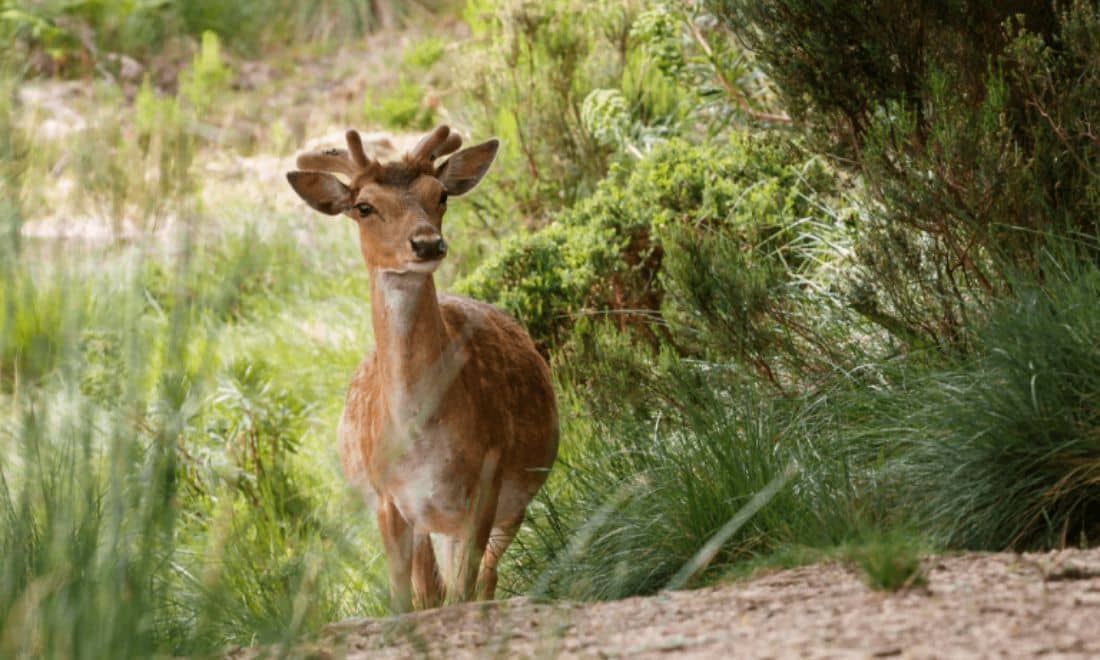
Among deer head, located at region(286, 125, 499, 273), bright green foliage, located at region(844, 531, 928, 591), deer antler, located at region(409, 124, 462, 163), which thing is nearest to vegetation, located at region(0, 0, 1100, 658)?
bright green foliage, located at region(844, 531, 928, 591)

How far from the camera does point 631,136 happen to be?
9.85 metres

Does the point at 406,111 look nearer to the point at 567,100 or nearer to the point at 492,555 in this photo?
the point at 567,100

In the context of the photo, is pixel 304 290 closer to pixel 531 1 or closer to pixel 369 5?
pixel 531 1

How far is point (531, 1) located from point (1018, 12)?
15.3 feet

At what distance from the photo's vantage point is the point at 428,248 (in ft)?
16.8

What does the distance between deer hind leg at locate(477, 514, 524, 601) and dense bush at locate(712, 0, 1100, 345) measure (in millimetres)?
1522

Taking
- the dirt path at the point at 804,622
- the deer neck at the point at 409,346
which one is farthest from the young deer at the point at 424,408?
the dirt path at the point at 804,622

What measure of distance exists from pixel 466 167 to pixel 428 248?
35.2 inches

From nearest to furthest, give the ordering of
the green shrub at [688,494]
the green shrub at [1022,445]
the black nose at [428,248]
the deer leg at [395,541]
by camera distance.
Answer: the green shrub at [1022,445]
the green shrub at [688,494]
the black nose at [428,248]
the deer leg at [395,541]

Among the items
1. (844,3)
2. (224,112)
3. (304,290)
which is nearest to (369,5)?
(224,112)

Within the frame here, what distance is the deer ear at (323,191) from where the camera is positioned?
5535 mm

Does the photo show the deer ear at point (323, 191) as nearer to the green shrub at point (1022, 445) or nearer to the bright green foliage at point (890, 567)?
the green shrub at point (1022, 445)

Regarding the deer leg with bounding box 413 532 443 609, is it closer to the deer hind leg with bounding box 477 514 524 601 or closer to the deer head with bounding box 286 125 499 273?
the deer hind leg with bounding box 477 514 524 601

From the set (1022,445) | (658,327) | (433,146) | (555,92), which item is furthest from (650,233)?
(1022,445)
